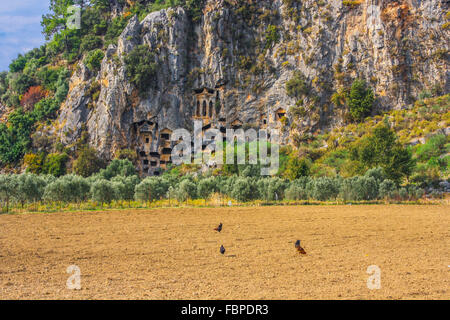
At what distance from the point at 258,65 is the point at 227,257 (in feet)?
167

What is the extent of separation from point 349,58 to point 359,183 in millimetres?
28537

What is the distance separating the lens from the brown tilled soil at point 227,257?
32.8ft

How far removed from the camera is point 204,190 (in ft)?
116

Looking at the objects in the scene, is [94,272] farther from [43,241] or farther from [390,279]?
[390,279]

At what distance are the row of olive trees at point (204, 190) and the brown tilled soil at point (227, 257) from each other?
22.6 ft

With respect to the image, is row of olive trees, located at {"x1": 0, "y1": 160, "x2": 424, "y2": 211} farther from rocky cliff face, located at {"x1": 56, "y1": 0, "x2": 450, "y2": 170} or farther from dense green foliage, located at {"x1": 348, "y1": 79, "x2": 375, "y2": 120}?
rocky cliff face, located at {"x1": 56, "y1": 0, "x2": 450, "y2": 170}

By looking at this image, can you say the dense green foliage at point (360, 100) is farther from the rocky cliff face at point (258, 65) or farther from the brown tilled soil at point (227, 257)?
the brown tilled soil at point (227, 257)

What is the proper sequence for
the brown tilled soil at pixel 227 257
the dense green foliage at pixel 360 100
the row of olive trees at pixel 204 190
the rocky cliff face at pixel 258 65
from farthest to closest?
the rocky cliff face at pixel 258 65, the dense green foliage at pixel 360 100, the row of olive trees at pixel 204 190, the brown tilled soil at pixel 227 257

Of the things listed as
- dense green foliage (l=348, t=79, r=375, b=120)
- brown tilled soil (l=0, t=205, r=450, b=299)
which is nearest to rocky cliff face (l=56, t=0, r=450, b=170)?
dense green foliage (l=348, t=79, r=375, b=120)

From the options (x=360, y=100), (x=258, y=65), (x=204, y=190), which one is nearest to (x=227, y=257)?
(x=204, y=190)

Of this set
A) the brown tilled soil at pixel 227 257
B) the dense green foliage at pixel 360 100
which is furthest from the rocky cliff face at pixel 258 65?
the brown tilled soil at pixel 227 257

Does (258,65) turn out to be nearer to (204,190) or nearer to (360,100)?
(360,100)

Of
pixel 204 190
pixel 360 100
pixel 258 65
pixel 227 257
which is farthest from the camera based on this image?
pixel 258 65
